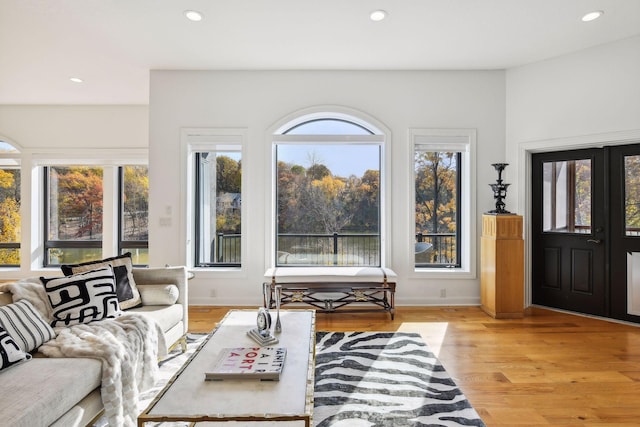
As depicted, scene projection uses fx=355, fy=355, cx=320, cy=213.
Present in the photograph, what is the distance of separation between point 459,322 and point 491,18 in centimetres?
313

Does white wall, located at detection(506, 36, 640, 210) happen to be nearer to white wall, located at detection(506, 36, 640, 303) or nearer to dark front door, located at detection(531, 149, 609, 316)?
white wall, located at detection(506, 36, 640, 303)

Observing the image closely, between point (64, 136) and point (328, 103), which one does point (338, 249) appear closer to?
point (328, 103)

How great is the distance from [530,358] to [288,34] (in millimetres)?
3803

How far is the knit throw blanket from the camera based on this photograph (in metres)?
1.94

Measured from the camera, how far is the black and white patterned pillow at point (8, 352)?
1.77 metres

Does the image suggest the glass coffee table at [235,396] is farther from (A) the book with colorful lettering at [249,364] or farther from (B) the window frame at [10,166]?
(B) the window frame at [10,166]

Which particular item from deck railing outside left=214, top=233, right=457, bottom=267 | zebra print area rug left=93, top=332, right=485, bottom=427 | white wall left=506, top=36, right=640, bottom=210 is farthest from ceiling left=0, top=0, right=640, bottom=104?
zebra print area rug left=93, top=332, right=485, bottom=427

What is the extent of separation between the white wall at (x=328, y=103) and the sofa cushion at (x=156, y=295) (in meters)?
1.59

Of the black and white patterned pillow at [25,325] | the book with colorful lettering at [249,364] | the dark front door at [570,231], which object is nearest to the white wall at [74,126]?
the black and white patterned pillow at [25,325]

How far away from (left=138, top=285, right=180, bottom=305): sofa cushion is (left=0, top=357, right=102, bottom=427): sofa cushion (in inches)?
41.6

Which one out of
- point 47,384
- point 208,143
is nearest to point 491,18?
point 208,143

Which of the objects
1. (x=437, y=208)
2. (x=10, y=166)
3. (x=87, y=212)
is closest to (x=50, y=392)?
(x=437, y=208)

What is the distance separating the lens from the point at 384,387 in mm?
2498

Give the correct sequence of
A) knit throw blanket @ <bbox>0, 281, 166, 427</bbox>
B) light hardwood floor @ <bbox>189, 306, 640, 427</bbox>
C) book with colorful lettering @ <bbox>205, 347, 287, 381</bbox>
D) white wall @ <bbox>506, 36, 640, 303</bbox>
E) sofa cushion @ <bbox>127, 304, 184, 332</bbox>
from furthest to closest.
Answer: white wall @ <bbox>506, 36, 640, 303</bbox> → sofa cushion @ <bbox>127, 304, 184, 332</bbox> → light hardwood floor @ <bbox>189, 306, 640, 427</bbox> → knit throw blanket @ <bbox>0, 281, 166, 427</bbox> → book with colorful lettering @ <bbox>205, 347, 287, 381</bbox>
